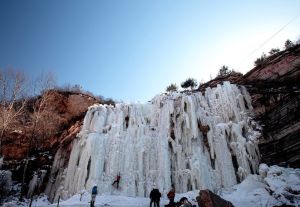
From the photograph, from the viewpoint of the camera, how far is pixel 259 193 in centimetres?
1272

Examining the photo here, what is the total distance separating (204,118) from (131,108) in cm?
537

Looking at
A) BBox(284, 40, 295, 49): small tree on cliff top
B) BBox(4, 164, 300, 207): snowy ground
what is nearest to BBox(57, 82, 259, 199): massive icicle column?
BBox(4, 164, 300, 207): snowy ground

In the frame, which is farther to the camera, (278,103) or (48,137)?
(48,137)

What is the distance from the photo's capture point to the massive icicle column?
15.3 m

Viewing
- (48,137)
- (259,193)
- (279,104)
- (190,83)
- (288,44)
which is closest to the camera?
(259,193)

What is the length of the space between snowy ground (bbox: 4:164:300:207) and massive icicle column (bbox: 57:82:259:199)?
2.56 feet

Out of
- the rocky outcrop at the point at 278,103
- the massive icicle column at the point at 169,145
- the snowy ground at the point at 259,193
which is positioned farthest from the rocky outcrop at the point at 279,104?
the snowy ground at the point at 259,193

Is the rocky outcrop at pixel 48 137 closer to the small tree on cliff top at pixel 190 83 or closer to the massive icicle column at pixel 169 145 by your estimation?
the massive icicle column at pixel 169 145

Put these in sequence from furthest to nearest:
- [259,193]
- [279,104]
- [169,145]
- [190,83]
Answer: [190,83] → [169,145] → [279,104] → [259,193]

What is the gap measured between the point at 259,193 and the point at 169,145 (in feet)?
20.3

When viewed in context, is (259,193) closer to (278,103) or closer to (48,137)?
(278,103)

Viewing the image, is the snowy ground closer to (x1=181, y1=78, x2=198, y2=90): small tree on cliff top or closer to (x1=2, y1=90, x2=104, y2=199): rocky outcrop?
(x1=2, y1=90, x2=104, y2=199): rocky outcrop

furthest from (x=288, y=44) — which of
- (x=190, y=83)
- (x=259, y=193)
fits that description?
(x=259, y=193)

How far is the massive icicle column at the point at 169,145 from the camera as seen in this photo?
602 inches
